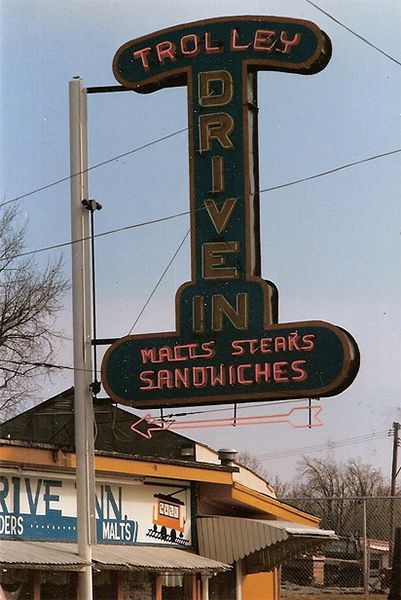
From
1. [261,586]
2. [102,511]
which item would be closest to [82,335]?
[102,511]

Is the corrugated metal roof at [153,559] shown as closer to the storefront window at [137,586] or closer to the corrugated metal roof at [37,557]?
the storefront window at [137,586]

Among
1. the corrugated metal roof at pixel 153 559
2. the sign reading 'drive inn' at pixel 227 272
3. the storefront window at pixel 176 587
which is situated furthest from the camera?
the storefront window at pixel 176 587

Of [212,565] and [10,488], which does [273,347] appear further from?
[212,565]

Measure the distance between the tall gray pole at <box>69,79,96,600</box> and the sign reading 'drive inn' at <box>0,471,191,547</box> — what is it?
49.3 inches

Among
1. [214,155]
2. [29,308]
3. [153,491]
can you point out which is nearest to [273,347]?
[214,155]

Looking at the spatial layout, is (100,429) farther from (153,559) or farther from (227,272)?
(227,272)

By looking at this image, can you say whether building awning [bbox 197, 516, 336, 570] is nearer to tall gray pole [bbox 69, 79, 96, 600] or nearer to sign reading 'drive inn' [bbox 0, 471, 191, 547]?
sign reading 'drive inn' [bbox 0, 471, 191, 547]

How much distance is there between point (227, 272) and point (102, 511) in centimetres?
416

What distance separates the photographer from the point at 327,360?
14.3 metres

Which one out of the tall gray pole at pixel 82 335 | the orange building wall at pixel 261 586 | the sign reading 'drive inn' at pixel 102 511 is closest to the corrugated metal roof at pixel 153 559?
the sign reading 'drive inn' at pixel 102 511

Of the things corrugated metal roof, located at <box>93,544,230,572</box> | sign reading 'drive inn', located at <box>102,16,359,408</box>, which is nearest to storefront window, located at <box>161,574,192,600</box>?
corrugated metal roof, located at <box>93,544,230,572</box>

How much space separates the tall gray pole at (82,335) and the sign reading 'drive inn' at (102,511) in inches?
49.3

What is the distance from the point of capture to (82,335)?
48.6 feet

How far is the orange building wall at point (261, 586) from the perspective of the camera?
22.2 meters
